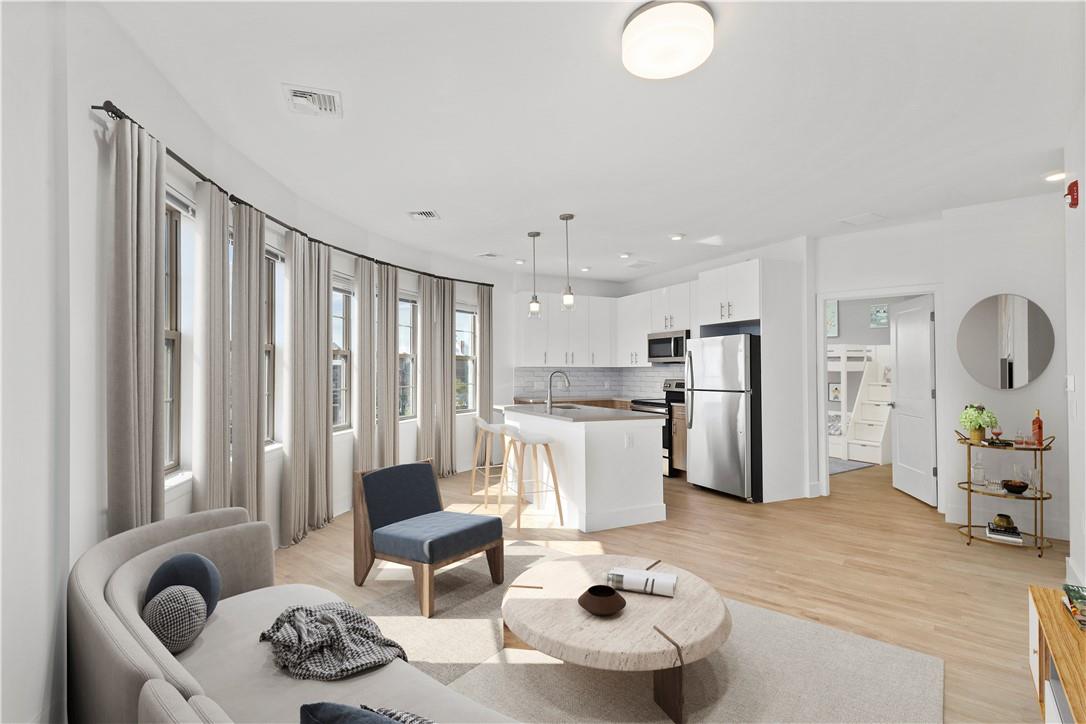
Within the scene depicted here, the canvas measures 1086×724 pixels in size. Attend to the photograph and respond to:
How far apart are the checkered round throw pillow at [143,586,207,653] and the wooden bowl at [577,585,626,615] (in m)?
1.36

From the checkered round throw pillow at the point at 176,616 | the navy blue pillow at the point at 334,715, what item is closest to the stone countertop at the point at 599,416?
the checkered round throw pillow at the point at 176,616

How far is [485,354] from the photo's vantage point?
6969mm

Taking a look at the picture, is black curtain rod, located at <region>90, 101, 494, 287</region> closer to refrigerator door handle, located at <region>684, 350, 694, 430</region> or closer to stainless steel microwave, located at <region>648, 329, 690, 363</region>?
stainless steel microwave, located at <region>648, 329, 690, 363</region>

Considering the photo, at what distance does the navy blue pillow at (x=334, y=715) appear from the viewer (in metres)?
0.92

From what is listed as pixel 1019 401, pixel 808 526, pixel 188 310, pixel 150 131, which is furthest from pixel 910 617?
pixel 150 131

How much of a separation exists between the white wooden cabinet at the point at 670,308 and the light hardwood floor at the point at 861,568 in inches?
89.3

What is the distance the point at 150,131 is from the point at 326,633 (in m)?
2.35

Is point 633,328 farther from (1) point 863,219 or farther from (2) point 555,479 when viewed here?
(2) point 555,479

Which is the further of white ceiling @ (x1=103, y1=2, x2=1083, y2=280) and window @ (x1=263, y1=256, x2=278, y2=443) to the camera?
window @ (x1=263, y1=256, x2=278, y2=443)

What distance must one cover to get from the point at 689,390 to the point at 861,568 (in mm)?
2729

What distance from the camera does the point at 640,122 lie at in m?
2.97

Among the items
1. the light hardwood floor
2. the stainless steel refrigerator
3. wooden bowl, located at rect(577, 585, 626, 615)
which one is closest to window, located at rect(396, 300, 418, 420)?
the light hardwood floor

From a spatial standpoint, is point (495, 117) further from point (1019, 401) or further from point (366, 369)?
point (1019, 401)

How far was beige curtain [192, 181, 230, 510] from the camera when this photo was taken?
298 centimetres
